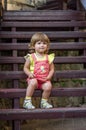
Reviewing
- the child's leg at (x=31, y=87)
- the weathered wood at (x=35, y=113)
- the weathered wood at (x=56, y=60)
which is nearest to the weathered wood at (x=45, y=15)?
the weathered wood at (x=56, y=60)

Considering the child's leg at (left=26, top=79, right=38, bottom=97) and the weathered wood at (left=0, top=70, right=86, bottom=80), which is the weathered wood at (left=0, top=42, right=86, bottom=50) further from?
the child's leg at (left=26, top=79, right=38, bottom=97)

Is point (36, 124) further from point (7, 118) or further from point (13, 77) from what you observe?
point (7, 118)

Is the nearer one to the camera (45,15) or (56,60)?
(56,60)

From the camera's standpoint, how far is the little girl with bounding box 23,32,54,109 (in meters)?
3.56

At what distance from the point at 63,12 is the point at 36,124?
6.08ft

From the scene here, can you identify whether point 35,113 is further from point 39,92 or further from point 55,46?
point 55,46

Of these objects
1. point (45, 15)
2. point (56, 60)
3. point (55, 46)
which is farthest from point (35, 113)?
point (45, 15)

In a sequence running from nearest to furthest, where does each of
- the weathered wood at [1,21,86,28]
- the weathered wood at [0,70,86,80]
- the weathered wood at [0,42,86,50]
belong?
the weathered wood at [0,70,86,80] → the weathered wood at [0,42,86,50] → the weathered wood at [1,21,86,28]

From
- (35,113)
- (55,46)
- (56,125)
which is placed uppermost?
(55,46)

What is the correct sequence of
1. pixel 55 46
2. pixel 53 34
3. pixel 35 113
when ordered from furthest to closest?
pixel 53 34 < pixel 55 46 < pixel 35 113

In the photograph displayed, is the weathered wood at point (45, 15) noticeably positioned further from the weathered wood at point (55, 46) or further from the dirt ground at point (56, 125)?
the dirt ground at point (56, 125)

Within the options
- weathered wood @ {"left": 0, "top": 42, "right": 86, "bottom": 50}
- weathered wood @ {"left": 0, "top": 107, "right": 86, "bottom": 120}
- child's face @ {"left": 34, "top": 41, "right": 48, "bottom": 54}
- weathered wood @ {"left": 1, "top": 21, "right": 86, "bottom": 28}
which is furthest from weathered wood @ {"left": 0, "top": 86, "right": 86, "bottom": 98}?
weathered wood @ {"left": 1, "top": 21, "right": 86, "bottom": 28}

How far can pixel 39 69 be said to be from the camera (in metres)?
3.70

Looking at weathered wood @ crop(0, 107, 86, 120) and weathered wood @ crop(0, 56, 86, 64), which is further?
weathered wood @ crop(0, 56, 86, 64)
